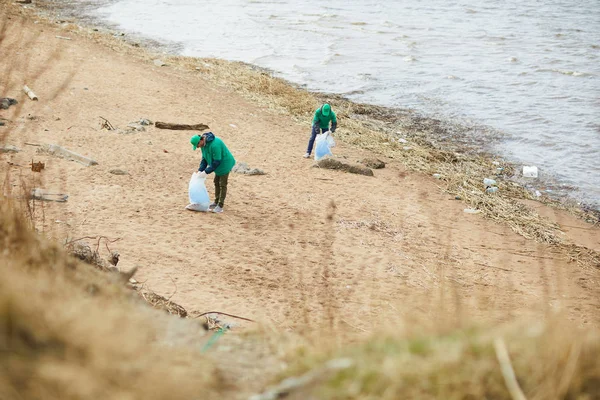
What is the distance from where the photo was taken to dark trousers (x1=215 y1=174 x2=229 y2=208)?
8.93 metres

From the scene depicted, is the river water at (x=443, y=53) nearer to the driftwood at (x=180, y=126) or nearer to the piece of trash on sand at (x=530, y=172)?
the piece of trash on sand at (x=530, y=172)

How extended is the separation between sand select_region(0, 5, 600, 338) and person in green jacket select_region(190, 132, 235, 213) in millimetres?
422

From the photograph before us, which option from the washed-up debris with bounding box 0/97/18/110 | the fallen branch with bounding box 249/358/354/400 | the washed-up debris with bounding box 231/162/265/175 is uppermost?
the fallen branch with bounding box 249/358/354/400

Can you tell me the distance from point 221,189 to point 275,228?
3.41ft

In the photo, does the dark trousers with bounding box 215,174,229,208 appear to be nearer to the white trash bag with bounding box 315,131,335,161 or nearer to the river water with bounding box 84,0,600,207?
the white trash bag with bounding box 315,131,335,161

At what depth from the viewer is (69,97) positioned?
1375 cm

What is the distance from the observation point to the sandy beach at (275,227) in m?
6.42

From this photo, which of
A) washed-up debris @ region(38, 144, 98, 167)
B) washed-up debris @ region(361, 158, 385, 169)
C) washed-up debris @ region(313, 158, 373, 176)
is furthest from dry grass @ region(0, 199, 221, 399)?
washed-up debris @ region(361, 158, 385, 169)

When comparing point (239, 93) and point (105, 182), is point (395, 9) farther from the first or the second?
point (105, 182)

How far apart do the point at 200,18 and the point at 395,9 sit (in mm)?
11928

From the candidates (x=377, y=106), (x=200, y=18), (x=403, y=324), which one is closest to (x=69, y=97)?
(x=377, y=106)

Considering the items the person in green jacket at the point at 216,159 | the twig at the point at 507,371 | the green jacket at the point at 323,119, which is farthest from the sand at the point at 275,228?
the twig at the point at 507,371

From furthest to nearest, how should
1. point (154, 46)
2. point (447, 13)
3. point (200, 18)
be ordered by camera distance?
point (447, 13)
point (200, 18)
point (154, 46)

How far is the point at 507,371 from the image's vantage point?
194 cm
